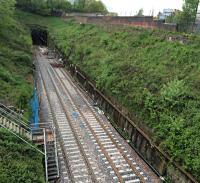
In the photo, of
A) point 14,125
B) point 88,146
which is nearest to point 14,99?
point 14,125

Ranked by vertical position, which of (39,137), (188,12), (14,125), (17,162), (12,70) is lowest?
(39,137)

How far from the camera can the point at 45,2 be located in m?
76.4

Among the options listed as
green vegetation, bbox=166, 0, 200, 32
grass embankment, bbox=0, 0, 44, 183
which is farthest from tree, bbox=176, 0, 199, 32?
grass embankment, bbox=0, 0, 44, 183

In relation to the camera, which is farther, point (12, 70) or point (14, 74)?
point (12, 70)

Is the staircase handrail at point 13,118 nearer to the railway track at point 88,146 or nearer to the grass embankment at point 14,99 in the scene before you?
the grass embankment at point 14,99

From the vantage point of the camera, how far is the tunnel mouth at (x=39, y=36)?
216 feet

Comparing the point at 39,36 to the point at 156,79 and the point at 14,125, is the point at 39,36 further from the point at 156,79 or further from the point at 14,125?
the point at 14,125

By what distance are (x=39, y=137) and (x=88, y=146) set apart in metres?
4.14

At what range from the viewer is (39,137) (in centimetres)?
1680

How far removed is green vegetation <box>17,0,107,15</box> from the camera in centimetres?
7275

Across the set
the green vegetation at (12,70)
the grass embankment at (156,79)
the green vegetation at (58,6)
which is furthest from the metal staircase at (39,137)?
the green vegetation at (58,6)

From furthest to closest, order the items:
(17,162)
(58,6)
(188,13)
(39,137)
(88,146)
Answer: (58,6) → (188,13) → (88,146) → (39,137) → (17,162)

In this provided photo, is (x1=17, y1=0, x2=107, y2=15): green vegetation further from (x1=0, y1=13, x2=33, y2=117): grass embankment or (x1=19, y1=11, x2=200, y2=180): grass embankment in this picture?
(x1=19, y1=11, x2=200, y2=180): grass embankment

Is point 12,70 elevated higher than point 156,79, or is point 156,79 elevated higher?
point 156,79
